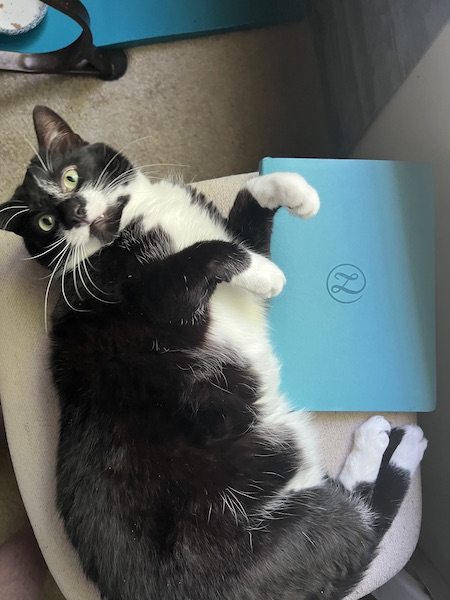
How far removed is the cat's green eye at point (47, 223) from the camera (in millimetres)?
970

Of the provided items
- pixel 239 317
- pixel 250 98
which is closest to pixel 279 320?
pixel 239 317

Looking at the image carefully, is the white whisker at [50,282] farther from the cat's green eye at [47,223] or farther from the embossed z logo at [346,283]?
the embossed z logo at [346,283]

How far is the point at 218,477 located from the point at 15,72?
4.70 ft

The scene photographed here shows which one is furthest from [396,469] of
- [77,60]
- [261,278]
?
[77,60]

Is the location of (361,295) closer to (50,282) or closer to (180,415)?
(180,415)

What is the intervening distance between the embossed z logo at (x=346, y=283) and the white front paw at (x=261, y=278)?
120 mm

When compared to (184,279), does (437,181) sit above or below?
above

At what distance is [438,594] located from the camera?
3.89 ft

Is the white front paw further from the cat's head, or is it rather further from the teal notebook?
the cat's head

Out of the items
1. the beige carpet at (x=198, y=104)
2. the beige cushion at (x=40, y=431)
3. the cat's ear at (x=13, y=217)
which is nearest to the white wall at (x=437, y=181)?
the beige cushion at (x=40, y=431)

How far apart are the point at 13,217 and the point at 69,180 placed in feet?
0.39

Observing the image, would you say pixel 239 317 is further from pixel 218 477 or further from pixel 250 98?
pixel 250 98

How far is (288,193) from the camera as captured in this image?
974mm

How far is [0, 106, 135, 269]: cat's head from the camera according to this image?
0.97m
